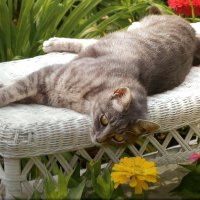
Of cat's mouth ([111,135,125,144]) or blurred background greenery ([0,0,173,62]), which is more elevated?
blurred background greenery ([0,0,173,62])

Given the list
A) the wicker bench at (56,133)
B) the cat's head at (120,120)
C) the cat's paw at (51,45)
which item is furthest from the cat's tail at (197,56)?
the cat's head at (120,120)

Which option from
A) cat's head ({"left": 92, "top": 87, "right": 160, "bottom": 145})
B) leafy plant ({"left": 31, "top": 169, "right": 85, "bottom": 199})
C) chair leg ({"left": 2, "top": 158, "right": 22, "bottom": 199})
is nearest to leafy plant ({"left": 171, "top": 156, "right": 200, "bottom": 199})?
cat's head ({"left": 92, "top": 87, "right": 160, "bottom": 145})

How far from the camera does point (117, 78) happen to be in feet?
8.97

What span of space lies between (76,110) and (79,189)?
643 millimetres

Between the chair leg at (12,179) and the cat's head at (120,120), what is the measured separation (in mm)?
374

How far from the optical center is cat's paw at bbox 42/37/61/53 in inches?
137

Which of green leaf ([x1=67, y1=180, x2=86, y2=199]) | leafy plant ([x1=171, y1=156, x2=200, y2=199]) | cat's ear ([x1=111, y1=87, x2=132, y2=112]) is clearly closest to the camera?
green leaf ([x1=67, y1=180, x2=86, y2=199])

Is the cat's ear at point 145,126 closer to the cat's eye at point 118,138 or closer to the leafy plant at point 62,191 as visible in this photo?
the cat's eye at point 118,138

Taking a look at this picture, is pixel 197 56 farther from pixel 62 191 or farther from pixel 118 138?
pixel 62 191

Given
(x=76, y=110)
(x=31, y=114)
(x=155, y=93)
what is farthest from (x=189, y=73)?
(x=31, y=114)

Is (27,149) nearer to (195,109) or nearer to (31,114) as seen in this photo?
(31,114)

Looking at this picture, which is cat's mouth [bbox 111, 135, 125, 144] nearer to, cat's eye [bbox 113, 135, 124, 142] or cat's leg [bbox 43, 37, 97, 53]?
cat's eye [bbox 113, 135, 124, 142]

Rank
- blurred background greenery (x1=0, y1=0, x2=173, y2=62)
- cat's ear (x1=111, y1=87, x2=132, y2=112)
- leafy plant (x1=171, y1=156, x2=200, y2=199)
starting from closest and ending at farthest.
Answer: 1. leafy plant (x1=171, y1=156, x2=200, y2=199)
2. cat's ear (x1=111, y1=87, x2=132, y2=112)
3. blurred background greenery (x1=0, y1=0, x2=173, y2=62)

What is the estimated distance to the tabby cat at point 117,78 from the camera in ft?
8.17
